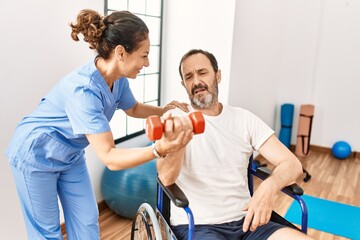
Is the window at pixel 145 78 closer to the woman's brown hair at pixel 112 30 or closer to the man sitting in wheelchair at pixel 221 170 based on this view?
the man sitting in wheelchair at pixel 221 170

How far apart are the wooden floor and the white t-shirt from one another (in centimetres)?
101

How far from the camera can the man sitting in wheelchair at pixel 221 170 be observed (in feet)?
4.69

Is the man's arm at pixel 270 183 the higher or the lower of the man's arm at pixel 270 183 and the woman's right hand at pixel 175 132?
the lower

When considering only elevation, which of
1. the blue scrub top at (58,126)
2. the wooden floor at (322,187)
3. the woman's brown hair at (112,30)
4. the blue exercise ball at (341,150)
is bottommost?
the wooden floor at (322,187)

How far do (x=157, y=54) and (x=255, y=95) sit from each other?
1.16 metres

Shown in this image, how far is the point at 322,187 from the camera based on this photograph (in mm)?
3318

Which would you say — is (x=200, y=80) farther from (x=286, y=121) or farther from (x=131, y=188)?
(x=286, y=121)

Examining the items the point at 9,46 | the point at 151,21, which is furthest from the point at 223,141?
the point at 151,21

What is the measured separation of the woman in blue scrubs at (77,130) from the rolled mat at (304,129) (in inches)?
121

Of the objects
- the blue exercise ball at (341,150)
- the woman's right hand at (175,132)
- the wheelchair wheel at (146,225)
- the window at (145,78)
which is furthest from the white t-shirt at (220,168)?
the blue exercise ball at (341,150)

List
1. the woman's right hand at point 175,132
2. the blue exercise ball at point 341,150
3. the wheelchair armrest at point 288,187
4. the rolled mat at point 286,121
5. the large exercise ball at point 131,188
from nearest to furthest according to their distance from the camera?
the woman's right hand at point 175,132 → the wheelchair armrest at point 288,187 → the large exercise ball at point 131,188 → the blue exercise ball at point 341,150 → the rolled mat at point 286,121

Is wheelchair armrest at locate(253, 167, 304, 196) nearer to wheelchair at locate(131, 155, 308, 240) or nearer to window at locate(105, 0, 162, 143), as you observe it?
wheelchair at locate(131, 155, 308, 240)

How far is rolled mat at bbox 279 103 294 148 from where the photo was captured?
14.0 feet

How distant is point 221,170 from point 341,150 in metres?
3.03
